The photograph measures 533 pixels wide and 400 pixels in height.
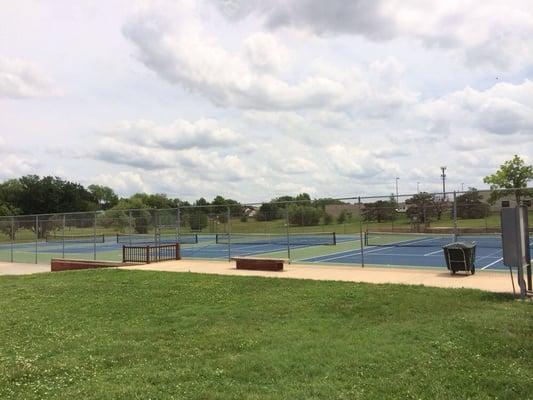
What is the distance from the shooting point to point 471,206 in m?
20.9

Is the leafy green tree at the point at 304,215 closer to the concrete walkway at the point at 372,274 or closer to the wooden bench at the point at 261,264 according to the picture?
the concrete walkway at the point at 372,274

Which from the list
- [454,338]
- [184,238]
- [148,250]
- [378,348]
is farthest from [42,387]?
[184,238]

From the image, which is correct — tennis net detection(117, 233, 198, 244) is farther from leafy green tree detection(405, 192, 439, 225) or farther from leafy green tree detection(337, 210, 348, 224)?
leafy green tree detection(405, 192, 439, 225)

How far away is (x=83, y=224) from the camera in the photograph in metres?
31.1

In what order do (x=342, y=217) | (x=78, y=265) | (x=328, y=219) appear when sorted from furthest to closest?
(x=328, y=219), (x=342, y=217), (x=78, y=265)

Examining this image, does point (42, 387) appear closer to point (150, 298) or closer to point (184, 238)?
point (150, 298)

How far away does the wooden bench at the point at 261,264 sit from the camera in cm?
1814

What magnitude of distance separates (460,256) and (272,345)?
364 inches

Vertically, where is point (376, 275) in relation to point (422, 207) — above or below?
below

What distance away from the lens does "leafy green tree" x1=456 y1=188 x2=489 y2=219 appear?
20.7 meters

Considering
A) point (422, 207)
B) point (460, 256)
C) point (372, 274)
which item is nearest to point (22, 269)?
point (372, 274)

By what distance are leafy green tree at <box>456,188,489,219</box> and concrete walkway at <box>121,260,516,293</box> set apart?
455 cm

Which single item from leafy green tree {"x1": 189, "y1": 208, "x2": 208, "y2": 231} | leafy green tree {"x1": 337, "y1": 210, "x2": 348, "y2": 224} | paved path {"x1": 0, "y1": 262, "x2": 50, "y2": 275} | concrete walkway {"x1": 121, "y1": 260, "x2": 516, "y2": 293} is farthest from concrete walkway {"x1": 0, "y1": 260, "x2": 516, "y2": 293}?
leafy green tree {"x1": 189, "y1": 208, "x2": 208, "y2": 231}

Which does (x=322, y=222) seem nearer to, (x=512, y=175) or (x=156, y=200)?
(x=512, y=175)
